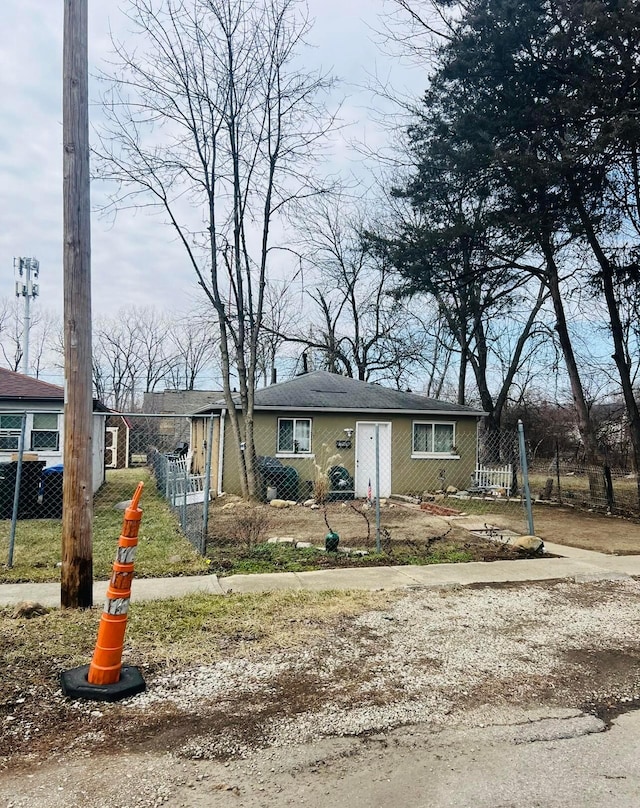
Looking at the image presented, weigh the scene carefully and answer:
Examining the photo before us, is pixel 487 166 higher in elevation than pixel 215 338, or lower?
higher

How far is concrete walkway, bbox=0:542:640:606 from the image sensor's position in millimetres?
5715

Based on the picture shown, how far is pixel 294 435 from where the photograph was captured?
17.1 metres

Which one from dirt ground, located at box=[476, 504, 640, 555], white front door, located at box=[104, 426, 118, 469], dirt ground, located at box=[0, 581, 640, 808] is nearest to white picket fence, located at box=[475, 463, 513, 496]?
dirt ground, located at box=[476, 504, 640, 555]

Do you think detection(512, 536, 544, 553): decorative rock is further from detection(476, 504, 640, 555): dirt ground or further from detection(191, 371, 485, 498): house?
detection(191, 371, 485, 498): house

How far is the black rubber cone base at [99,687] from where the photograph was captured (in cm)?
336

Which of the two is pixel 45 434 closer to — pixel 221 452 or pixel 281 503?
pixel 221 452

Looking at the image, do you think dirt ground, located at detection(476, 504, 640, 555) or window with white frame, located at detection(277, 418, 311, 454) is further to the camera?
window with white frame, located at detection(277, 418, 311, 454)

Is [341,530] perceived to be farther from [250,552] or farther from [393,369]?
[393,369]

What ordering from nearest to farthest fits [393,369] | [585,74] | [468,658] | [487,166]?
[468,658] < [585,74] < [487,166] < [393,369]

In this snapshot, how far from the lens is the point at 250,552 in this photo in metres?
7.71

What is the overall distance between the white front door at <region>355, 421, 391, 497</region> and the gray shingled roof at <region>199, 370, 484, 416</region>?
67cm

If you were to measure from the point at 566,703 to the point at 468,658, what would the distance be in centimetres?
80

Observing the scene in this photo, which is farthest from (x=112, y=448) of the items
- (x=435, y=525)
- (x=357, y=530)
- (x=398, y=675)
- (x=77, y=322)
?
(x=398, y=675)

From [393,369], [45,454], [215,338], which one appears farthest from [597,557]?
[393,369]
